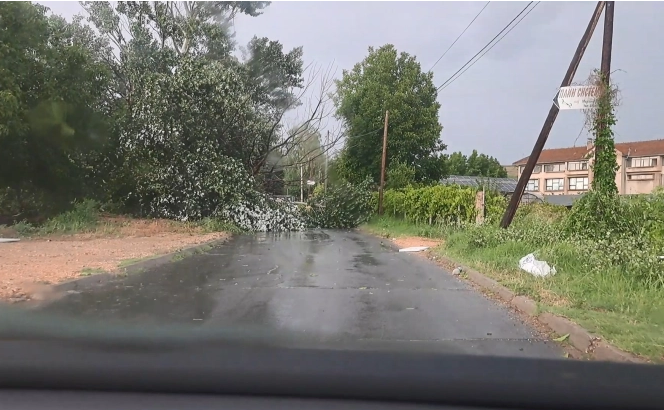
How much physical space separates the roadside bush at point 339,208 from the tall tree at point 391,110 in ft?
15.1

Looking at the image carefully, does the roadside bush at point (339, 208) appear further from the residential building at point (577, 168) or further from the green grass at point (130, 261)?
the green grass at point (130, 261)

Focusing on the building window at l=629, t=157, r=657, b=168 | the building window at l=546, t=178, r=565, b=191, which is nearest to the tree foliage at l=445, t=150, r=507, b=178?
the building window at l=546, t=178, r=565, b=191

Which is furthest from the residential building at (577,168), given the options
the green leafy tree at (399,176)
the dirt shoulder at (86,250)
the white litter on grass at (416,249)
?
the dirt shoulder at (86,250)

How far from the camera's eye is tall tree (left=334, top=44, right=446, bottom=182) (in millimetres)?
35594

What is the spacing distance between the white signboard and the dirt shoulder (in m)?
9.71

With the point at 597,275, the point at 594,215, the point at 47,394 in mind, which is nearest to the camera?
the point at 47,394

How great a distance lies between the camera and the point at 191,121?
81.9 feet

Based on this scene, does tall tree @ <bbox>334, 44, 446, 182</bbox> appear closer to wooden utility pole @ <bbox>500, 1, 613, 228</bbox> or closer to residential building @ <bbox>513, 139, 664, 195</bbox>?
residential building @ <bbox>513, 139, 664, 195</bbox>

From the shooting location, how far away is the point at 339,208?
104 feet

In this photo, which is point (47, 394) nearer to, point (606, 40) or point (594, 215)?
point (594, 215)

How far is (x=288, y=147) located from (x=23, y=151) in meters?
13.9

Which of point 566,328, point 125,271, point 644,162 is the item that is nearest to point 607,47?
point 566,328

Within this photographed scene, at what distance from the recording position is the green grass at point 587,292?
624 cm

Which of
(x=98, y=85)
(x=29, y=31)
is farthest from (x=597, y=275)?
(x=98, y=85)
